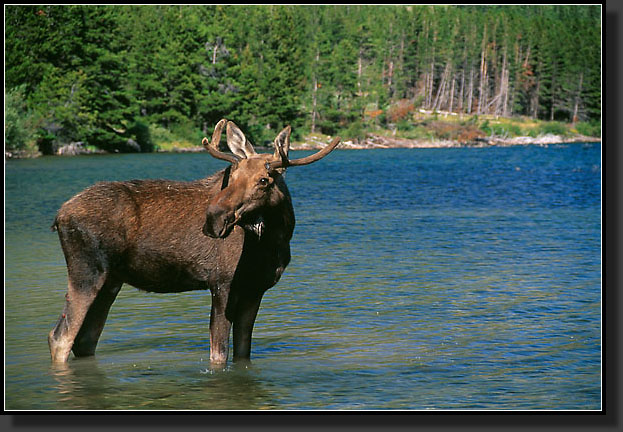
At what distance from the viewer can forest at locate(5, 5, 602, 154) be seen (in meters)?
80.5

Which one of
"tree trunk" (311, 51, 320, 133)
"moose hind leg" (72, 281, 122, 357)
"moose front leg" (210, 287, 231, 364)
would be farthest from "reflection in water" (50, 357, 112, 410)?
"tree trunk" (311, 51, 320, 133)

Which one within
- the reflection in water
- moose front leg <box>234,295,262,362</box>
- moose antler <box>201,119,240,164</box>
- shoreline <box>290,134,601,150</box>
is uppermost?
moose antler <box>201,119,240,164</box>

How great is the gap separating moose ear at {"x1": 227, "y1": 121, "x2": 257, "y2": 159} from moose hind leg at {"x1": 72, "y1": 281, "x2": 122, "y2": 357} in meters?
2.06

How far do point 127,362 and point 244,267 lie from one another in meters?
2.16

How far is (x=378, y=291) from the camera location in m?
17.5

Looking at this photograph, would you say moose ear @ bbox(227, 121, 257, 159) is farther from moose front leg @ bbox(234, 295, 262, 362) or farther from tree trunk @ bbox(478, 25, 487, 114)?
tree trunk @ bbox(478, 25, 487, 114)

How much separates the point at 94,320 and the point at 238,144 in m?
2.78

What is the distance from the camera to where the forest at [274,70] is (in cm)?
8050

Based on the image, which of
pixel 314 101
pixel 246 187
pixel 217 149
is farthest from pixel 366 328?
pixel 314 101

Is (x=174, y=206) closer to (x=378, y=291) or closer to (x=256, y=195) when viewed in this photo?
(x=256, y=195)

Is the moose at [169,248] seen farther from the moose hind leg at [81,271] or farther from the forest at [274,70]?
the forest at [274,70]

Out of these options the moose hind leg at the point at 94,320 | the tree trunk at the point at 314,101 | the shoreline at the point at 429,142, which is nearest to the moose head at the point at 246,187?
the moose hind leg at the point at 94,320

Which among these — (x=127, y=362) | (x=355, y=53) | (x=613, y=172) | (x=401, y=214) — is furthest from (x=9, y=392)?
(x=355, y=53)

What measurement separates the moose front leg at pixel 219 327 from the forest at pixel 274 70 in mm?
58315
